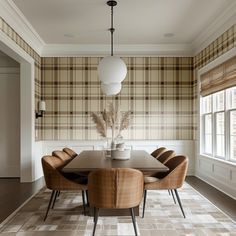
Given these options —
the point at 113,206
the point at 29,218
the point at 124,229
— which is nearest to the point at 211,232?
the point at 124,229

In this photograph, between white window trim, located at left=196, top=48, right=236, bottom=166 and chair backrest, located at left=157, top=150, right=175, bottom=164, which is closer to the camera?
chair backrest, located at left=157, top=150, right=175, bottom=164

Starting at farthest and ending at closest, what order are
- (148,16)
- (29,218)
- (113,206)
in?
(148,16) → (29,218) → (113,206)

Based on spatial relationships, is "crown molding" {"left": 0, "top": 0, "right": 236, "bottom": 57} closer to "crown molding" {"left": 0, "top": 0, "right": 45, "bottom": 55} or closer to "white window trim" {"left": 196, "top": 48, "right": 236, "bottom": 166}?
"crown molding" {"left": 0, "top": 0, "right": 45, "bottom": 55}

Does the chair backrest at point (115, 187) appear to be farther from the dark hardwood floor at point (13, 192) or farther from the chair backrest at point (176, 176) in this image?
the dark hardwood floor at point (13, 192)

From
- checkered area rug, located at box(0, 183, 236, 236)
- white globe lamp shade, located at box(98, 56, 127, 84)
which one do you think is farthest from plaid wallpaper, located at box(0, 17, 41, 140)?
checkered area rug, located at box(0, 183, 236, 236)

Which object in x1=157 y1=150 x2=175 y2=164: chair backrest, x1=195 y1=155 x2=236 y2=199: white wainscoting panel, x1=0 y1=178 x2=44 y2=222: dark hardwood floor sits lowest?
x1=0 y1=178 x2=44 y2=222: dark hardwood floor

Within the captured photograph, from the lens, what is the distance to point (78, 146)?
20.9 feet

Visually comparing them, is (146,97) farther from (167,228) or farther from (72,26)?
(167,228)

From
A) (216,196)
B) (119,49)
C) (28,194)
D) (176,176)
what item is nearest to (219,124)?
(216,196)

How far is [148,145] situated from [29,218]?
3.54 meters

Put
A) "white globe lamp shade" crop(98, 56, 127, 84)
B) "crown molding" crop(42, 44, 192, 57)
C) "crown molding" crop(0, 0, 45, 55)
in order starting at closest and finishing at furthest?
"white globe lamp shade" crop(98, 56, 127, 84), "crown molding" crop(0, 0, 45, 55), "crown molding" crop(42, 44, 192, 57)

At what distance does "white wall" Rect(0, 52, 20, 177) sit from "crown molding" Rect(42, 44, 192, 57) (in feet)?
3.40

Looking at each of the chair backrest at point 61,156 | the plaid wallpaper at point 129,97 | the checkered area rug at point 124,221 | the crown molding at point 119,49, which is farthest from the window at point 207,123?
the chair backrest at point 61,156

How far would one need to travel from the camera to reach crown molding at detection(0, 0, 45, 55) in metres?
4.01
